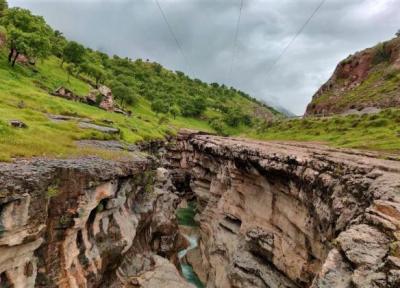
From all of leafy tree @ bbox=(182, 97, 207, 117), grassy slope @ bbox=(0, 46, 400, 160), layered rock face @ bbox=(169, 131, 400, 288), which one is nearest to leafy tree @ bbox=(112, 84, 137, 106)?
grassy slope @ bbox=(0, 46, 400, 160)

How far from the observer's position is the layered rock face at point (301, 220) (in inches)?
377

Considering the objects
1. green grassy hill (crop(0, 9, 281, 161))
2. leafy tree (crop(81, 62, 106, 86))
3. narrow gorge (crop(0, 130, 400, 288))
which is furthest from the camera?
leafy tree (crop(81, 62, 106, 86))

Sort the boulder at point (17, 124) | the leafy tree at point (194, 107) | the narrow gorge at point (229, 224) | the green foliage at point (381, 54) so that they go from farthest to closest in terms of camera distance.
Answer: the leafy tree at point (194, 107), the green foliage at point (381, 54), the boulder at point (17, 124), the narrow gorge at point (229, 224)

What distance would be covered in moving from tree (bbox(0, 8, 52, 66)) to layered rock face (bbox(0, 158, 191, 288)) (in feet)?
132

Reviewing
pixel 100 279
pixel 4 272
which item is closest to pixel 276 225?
pixel 100 279

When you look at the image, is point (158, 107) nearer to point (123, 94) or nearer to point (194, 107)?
point (123, 94)

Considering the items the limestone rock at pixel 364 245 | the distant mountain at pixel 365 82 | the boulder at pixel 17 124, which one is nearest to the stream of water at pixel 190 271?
the boulder at pixel 17 124

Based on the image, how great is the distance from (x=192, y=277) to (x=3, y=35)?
52037 mm

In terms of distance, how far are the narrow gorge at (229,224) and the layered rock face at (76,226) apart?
0.05m

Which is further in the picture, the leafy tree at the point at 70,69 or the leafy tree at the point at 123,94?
the leafy tree at the point at 123,94

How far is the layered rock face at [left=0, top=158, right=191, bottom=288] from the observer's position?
1280 centimetres

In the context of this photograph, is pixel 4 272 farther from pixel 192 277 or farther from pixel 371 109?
pixel 371 109

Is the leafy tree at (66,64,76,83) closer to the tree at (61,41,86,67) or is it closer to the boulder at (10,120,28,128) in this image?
the tree at (61,41,86,67)

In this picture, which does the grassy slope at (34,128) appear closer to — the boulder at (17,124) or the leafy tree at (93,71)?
the boulder at (17,124)
